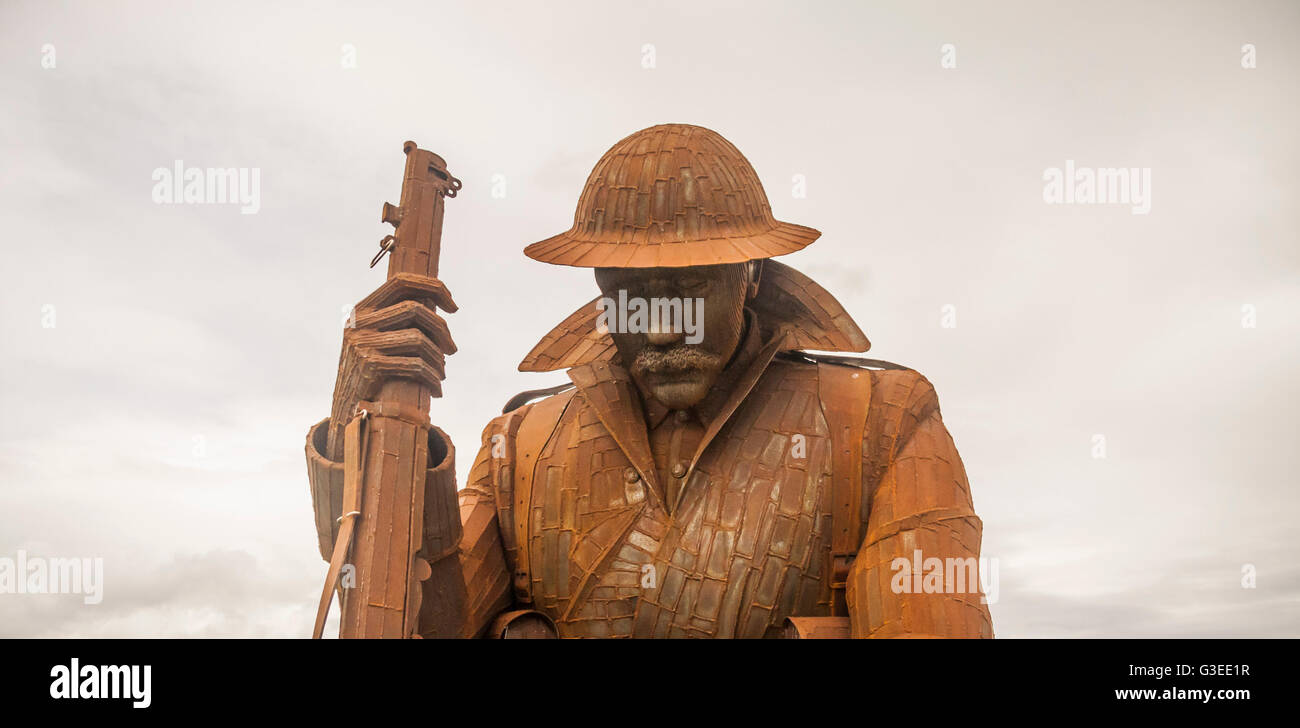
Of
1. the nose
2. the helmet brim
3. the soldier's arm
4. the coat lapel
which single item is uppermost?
the helmet brim

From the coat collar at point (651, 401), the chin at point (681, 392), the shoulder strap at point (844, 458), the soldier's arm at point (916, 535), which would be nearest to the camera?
the soldier's arm at point (916, 535)

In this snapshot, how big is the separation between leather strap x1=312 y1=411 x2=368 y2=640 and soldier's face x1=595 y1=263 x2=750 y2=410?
146 cm

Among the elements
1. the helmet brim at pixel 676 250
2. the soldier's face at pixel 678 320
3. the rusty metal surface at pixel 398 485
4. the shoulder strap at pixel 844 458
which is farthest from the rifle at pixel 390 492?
the shoulder strap at pixel 844 458

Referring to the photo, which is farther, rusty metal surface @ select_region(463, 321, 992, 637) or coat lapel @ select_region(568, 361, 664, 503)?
coat lapel @ select_region(568, 361, 664, 503)

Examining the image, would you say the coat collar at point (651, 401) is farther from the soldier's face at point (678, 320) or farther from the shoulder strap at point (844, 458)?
the shoulder strap at point (844, 458)

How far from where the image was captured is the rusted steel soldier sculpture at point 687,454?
736cm

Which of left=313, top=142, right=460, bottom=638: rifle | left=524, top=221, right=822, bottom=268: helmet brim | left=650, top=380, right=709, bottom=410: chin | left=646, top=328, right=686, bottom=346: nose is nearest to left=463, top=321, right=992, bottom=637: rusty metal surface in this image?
left=650, top=380, right=709, bottom=410: chin

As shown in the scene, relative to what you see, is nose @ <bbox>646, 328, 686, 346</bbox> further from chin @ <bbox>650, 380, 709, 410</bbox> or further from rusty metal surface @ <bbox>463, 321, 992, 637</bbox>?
rusty metal surface @ <bbox>463, 321, 992, 637</bbox>

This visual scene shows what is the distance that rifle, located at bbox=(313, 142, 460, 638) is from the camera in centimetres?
679

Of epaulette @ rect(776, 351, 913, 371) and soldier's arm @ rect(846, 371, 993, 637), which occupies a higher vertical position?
epaulette @ rect(776, 351, 913, 371)

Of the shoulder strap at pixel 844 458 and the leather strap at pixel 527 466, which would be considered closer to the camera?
the shoulder strap at pixel 844 458

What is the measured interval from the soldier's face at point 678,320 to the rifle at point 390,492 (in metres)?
0.98
